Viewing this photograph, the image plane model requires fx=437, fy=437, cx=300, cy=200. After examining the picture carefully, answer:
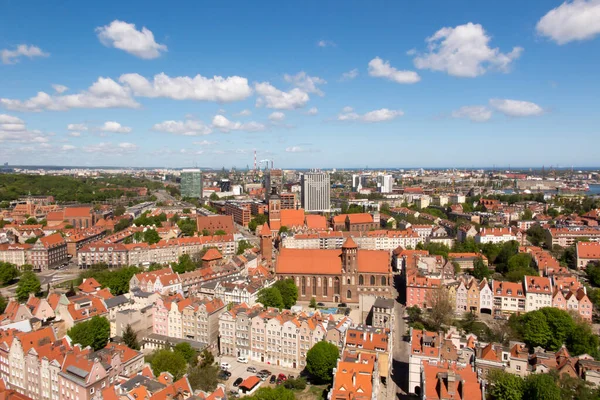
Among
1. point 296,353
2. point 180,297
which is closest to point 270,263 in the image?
point 180,297

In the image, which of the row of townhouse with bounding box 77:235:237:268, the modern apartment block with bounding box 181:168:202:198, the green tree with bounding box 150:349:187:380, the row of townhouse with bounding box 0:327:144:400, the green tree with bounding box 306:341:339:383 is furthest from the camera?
the modern apartment block with bounding box 181:168:202:198

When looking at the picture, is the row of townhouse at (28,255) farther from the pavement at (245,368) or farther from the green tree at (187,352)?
the pavement at (245,368)

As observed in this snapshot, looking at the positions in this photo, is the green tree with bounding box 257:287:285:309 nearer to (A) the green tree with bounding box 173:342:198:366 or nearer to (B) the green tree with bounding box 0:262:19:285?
(A) the green tree with bounding box 173:342:198:366

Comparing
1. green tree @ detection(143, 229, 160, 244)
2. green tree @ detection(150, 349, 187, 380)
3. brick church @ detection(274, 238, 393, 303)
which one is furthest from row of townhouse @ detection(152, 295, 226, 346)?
green tree @ detection(143, 229, 160, 244)

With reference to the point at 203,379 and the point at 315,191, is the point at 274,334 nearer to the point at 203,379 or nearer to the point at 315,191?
the point at 203,379

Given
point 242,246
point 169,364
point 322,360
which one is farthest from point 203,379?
point 242,246
